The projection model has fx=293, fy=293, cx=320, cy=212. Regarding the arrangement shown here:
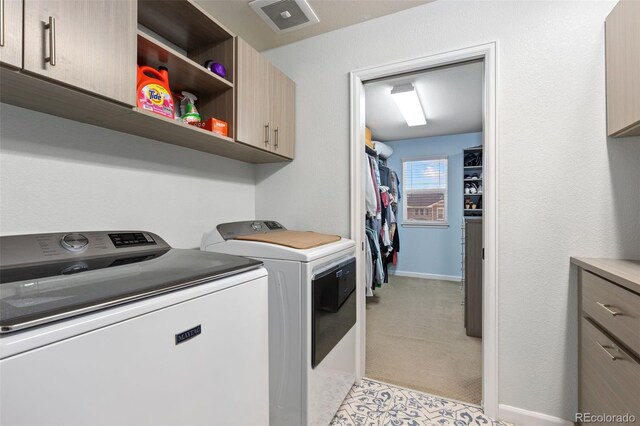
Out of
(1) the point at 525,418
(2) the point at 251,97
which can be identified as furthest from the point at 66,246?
(1) the point at 525,418

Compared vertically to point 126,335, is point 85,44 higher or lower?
higher

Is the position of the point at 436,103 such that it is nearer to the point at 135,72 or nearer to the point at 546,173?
the point at 546,173

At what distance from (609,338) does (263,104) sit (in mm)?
1980

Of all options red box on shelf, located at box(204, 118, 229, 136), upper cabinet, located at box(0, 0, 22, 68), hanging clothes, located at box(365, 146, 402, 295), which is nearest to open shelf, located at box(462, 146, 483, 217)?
hanging clothes, located at box(365, 146, 402, 295)

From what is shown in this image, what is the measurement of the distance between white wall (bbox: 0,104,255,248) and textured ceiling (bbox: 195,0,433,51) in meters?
0.89

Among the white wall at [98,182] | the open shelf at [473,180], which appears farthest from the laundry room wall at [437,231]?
the white wall at [98,182]

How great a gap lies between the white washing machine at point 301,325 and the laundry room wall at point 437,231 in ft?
11.6

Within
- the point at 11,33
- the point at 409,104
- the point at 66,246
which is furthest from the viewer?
the point at 409,104

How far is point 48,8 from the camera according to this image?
2.84ft

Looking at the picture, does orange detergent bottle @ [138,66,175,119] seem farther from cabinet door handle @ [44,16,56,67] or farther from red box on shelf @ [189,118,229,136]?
cabinet door handle @ [44,16,56,67]

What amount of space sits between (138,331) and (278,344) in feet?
2.66

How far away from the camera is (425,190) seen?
190 inches

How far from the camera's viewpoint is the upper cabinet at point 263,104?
1618 millimetres

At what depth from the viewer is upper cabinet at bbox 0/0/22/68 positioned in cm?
78
